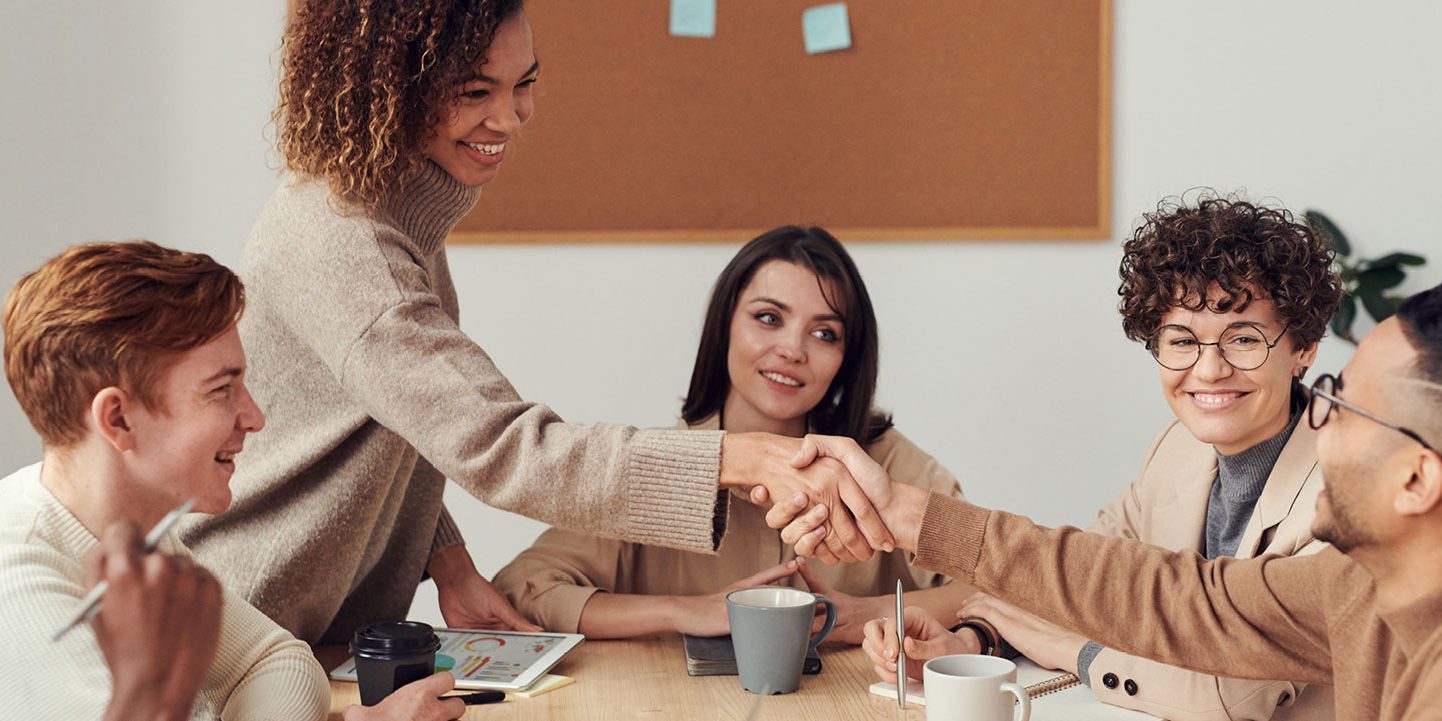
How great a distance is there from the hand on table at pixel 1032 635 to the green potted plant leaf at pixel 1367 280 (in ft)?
5.19

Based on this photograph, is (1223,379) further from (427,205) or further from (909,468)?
(427,205)

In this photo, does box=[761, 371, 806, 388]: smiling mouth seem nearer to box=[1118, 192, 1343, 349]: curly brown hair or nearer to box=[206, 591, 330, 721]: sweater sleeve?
box=[1118, 192, 1343, 349]: curly brown hair

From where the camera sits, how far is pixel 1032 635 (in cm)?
164

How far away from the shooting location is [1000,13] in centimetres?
286

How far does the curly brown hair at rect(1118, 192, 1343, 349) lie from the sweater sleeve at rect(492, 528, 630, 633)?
2.65ft

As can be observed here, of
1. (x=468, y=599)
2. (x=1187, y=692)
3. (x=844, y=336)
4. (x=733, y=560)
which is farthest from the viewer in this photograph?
(x=844, y=336)

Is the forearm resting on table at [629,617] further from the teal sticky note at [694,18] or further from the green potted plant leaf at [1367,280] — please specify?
the green potted plant leaf at [1367,280]

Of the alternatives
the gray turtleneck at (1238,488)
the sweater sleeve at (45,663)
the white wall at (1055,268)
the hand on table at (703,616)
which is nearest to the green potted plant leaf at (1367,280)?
the white wall at (1055,268)

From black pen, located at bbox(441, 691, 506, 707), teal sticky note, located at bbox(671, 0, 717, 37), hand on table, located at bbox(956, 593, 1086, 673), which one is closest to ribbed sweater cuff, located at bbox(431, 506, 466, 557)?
black pen, located at bbox(441, 691, 506, 707)

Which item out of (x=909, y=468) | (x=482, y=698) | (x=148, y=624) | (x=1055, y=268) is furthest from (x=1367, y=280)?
(x=148, y=624)

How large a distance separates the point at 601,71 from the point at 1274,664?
191 centimetres

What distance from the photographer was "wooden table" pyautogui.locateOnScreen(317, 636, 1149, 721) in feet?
4.53

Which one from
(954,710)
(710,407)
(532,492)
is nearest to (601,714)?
(532,492)

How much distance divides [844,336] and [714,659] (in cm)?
76
